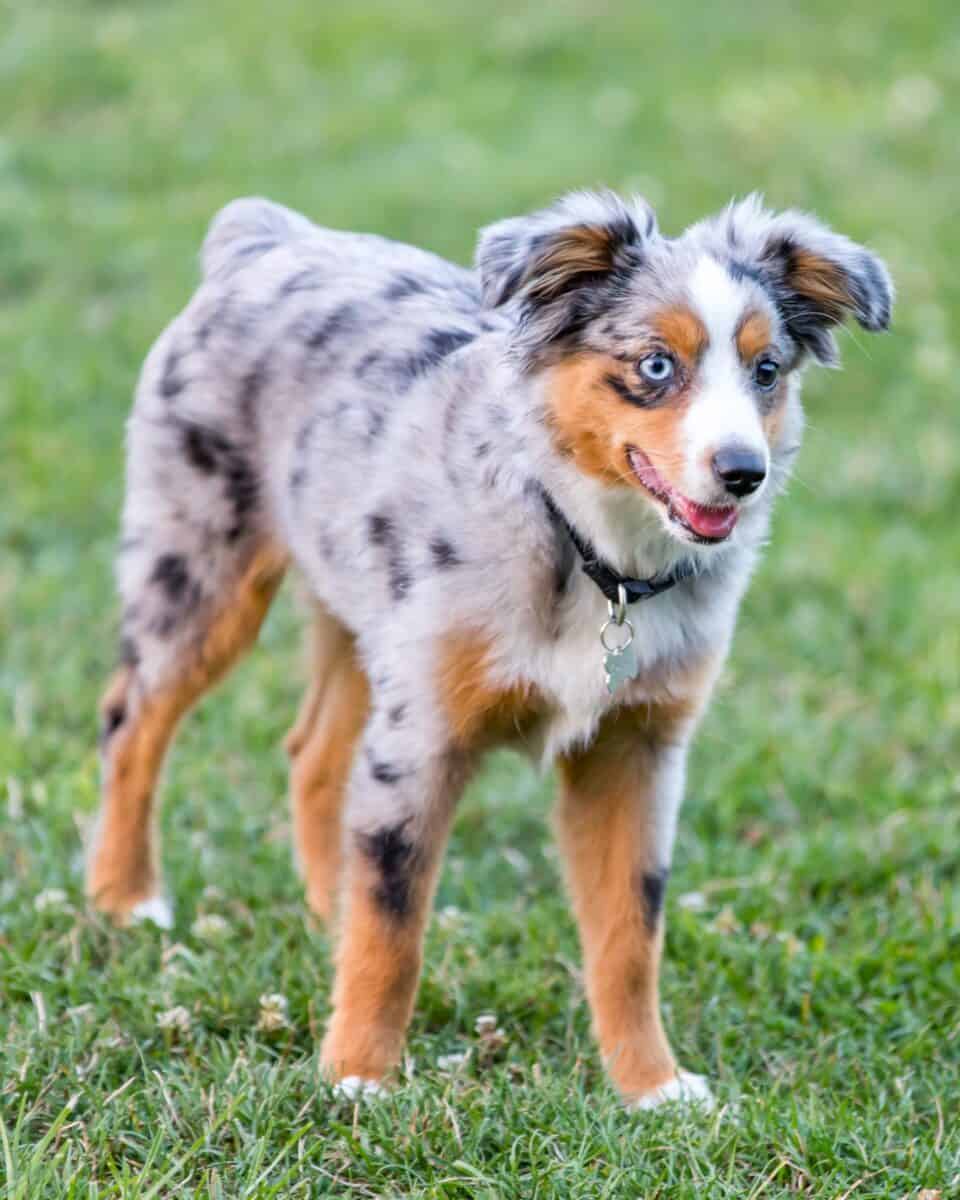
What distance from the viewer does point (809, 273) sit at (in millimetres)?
3814

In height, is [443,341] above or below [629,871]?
above

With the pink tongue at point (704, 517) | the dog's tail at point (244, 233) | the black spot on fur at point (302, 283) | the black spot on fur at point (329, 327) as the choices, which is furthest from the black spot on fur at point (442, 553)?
the dog's tail at point (244, 233)

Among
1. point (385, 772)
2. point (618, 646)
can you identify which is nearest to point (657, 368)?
point (618, 646)

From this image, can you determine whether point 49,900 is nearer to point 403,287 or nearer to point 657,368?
point 403,287

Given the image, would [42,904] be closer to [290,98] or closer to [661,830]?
[661,830]

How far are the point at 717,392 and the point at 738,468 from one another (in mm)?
194

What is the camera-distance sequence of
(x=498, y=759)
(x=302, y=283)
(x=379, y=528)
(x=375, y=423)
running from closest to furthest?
(x=379, y=528), (x=375, y=423), (x=302, y=283), (x=498, y=759)

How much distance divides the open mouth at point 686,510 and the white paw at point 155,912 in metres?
1.87

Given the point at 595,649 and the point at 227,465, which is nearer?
the point at 595,649

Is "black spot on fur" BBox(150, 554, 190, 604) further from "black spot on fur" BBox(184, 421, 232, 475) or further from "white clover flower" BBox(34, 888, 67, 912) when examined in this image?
"white clover flower" BBox(34, 888, 67, 912)

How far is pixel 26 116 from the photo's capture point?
11.5 m

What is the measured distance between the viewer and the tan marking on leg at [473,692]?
380cm

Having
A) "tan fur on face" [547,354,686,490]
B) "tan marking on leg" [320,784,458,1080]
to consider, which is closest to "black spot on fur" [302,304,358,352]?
"tan fur on face" [547,354,686,490]

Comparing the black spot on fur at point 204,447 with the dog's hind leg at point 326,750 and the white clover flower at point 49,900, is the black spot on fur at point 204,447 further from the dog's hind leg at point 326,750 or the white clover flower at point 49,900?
the white clover flower at point 49,900
